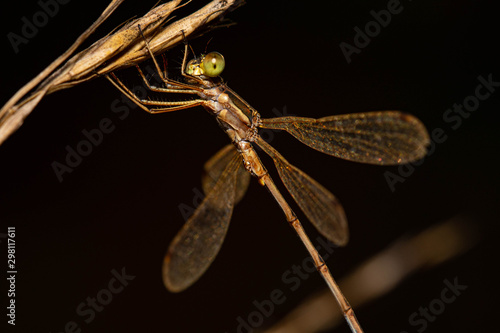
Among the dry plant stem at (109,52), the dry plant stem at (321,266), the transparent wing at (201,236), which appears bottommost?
the dry plant stem at (321,266)

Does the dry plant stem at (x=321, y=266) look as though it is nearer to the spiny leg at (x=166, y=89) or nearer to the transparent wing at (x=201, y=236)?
the transparent wing at (x=201, y=236)

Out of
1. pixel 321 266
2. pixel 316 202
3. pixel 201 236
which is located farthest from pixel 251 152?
pixel 321 266

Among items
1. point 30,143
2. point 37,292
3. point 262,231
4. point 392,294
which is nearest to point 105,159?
point 30,143

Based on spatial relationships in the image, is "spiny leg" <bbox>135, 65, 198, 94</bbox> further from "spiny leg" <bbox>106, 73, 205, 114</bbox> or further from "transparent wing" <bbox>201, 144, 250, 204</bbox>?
"transparent wing" <bbox>201, 144, 250, 204</bbox>

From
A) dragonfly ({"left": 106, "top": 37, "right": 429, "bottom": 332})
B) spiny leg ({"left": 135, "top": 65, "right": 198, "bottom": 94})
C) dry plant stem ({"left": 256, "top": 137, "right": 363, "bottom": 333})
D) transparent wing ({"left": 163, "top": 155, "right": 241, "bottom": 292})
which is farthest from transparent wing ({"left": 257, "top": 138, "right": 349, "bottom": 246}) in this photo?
spiny leg ({"left": 135, "top": 65, "right": 198, "bottom": 94})

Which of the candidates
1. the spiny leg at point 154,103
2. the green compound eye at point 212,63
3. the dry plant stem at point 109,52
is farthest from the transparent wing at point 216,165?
the dry plant stem at point 109,52

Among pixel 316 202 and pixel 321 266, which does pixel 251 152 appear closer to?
pixel 316 202
